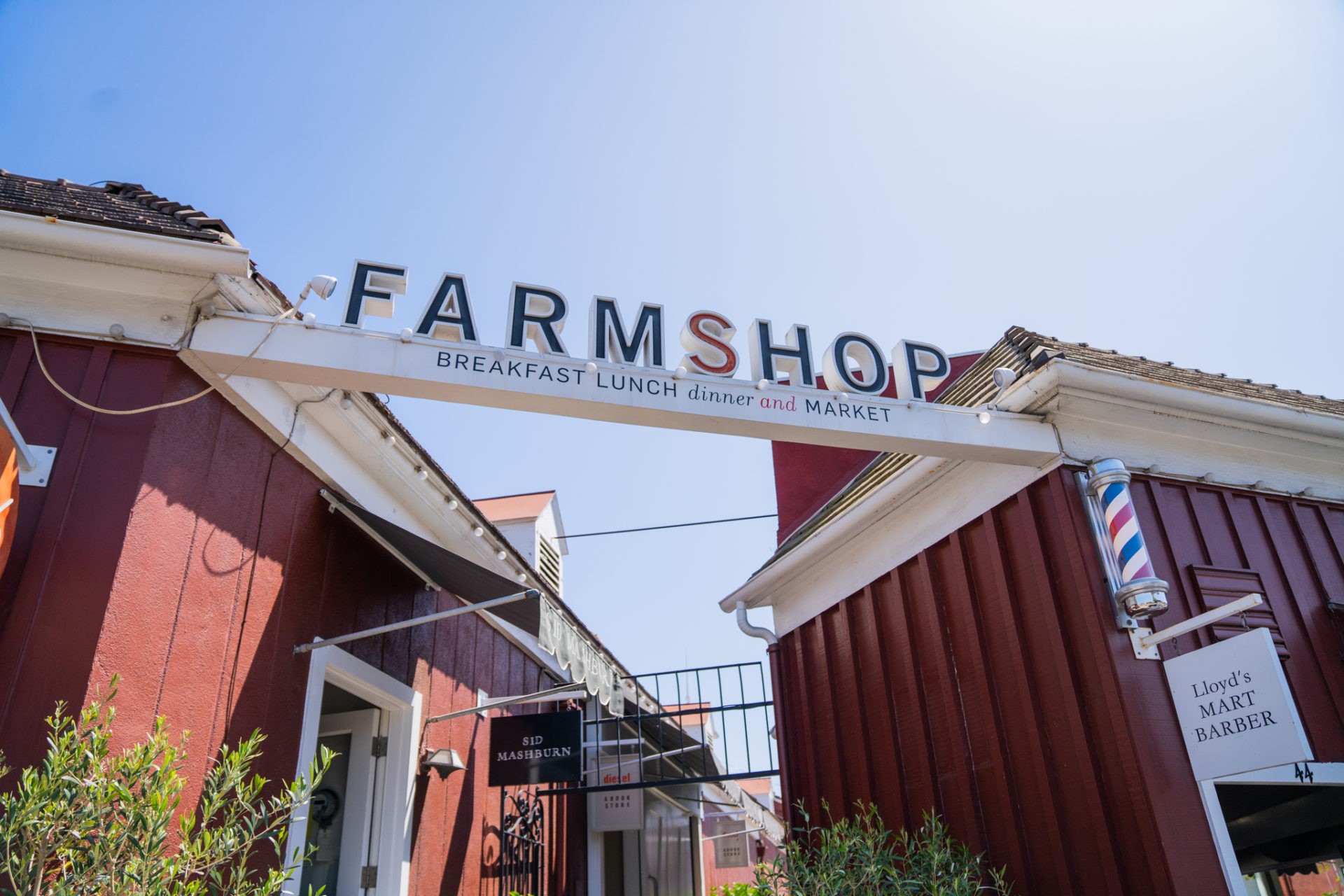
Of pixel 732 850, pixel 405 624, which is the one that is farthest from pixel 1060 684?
pixel 732 850

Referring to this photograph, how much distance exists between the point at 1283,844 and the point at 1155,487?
13.4ft

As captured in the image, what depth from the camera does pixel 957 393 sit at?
26.9ft

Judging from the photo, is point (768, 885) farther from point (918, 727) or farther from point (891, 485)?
point (891, 485)

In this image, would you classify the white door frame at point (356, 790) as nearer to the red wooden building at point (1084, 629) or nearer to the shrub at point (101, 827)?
the shrub at point (101, 827)

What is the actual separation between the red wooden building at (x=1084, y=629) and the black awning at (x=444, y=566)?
2.69m

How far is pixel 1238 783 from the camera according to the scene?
5.28 meters

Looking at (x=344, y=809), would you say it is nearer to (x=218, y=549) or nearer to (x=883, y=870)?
(x=218, y=549)

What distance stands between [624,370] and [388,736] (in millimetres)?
3772

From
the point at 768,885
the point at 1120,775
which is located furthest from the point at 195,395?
the point at 1120,775

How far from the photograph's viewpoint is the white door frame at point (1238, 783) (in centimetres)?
479

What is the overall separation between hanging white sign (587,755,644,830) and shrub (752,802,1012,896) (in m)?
5.70

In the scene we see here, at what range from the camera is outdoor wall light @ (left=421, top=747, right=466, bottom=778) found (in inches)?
287

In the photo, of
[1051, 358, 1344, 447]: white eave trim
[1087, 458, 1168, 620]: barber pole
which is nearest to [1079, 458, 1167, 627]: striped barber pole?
[1087, 458, 1168, 620]: barber pole

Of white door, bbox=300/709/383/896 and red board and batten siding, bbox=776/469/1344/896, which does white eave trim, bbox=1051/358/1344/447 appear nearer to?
red board and batten siding, bbox=776/469/1344/896
